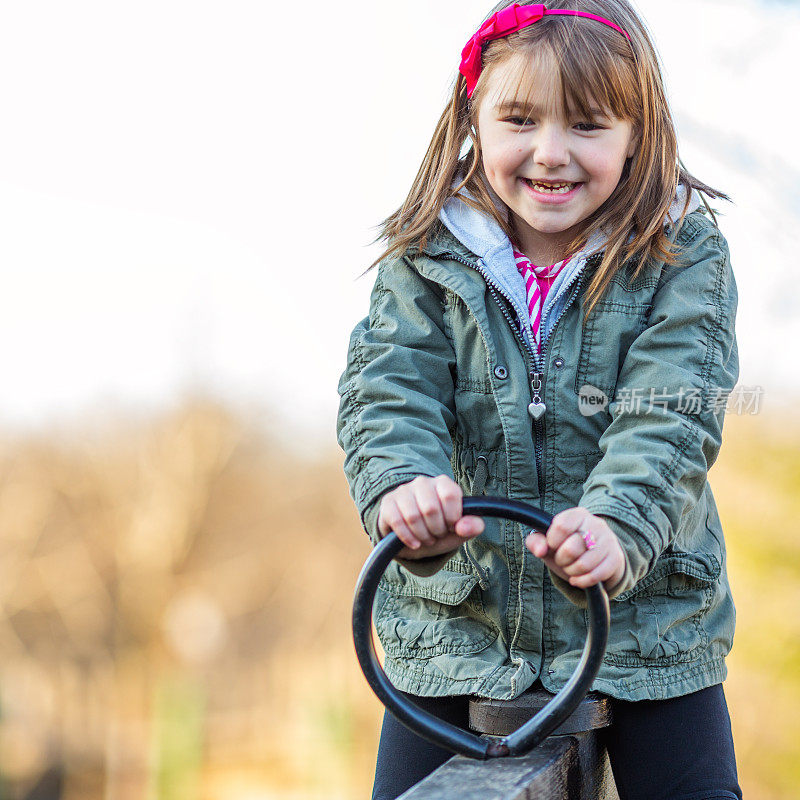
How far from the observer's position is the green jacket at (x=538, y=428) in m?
1.08

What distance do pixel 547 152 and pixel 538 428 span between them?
0.30 metres

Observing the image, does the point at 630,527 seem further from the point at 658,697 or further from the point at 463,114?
the point at 463,114

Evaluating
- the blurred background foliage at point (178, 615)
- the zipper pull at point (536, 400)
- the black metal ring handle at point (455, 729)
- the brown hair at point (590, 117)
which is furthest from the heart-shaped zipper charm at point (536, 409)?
the blurred background foliage at point (178, 615)

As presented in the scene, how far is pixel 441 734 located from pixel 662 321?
51cm

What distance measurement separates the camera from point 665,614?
1.11 m

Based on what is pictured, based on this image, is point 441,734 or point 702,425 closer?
point 441,734

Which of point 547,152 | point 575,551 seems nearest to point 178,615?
point 547,152

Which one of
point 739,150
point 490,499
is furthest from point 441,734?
point 739,150

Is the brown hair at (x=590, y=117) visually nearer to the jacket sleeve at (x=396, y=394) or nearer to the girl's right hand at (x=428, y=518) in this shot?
the jacket sleeve at (x=396, y=394)

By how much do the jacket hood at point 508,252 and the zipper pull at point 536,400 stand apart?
0.11ft

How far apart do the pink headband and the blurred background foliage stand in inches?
208

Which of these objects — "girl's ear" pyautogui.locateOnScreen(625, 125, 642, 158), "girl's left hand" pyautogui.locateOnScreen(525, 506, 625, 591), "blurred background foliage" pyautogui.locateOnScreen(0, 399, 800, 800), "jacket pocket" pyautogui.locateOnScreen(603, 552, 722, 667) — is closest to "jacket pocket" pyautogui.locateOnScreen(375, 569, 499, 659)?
"jacket pocket" pyautogui.locateOnScreen(603, 552, 722, 667)

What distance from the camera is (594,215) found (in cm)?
122

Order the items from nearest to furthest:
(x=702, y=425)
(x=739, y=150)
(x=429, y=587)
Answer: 1. (x=702, y=425)
2. (x=429, y=587)
3. (x=739, y=150)
